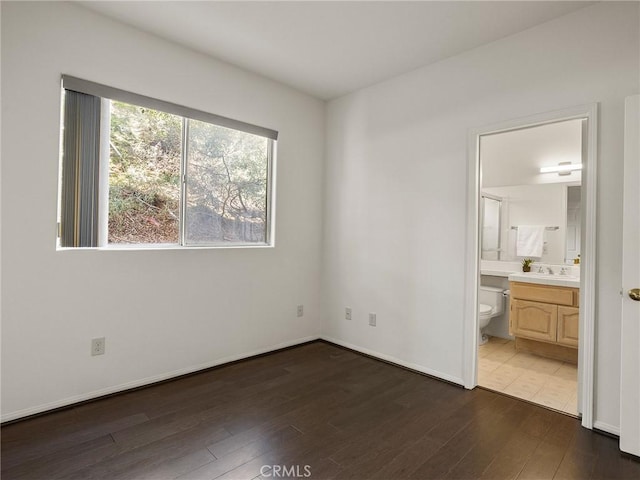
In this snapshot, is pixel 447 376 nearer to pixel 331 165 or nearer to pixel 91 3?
pixel 331 165

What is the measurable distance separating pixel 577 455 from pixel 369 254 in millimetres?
2143

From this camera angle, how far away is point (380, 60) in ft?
9.91

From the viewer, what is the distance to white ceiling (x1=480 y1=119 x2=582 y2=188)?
372cm

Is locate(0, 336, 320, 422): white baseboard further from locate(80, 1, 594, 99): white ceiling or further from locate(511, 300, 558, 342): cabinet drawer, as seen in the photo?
locate(80, 1, 594, 99): white ceiling

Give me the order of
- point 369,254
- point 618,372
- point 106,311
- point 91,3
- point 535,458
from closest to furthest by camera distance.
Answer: point 535,458
point 618,372
point 91,3
point 106,311
point 369,254

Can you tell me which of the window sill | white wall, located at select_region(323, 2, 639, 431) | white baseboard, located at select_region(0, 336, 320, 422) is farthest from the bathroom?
the window sill

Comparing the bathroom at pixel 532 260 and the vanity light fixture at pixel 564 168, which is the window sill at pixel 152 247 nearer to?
the bathroom at pixel 532 260

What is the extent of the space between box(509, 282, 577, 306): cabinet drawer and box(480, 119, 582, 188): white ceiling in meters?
1.23

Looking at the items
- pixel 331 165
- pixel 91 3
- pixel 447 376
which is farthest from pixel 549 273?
pixel 91 3

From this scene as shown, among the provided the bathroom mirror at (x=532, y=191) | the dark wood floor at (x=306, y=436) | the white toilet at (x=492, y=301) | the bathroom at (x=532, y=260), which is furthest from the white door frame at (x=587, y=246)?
the white toilet at (x=492, y=301)

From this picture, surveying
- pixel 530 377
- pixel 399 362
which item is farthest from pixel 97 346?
Result: pixel 530 377

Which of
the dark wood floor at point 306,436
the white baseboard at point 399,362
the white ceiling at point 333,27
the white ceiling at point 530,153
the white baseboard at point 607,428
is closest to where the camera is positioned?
the dark wood floor at point 306,436

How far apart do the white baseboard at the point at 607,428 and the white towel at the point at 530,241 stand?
218 cm

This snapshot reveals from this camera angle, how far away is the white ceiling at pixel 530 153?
12.2 feet
